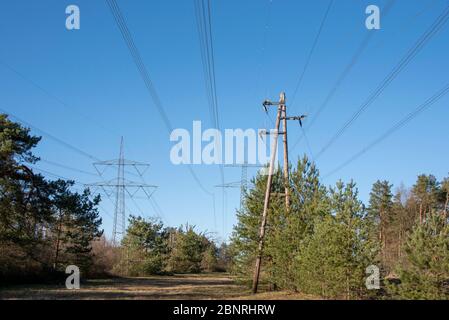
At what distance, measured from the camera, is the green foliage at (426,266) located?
14.9 m

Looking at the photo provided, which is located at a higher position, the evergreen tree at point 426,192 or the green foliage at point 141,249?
the evergreen tree at point 426,192

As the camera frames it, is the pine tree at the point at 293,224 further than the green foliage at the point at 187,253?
No

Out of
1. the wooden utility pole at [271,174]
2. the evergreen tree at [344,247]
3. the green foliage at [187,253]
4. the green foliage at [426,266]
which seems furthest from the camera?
the green foliage at [187,253]

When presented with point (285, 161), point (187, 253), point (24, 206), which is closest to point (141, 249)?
point (187, 253)

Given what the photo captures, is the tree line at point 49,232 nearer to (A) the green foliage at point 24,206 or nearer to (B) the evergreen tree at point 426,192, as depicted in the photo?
(A) the green foliage at point 24,206

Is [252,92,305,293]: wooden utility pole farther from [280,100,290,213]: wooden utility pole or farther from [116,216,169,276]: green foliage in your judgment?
[116,216,169,276]: green foliage

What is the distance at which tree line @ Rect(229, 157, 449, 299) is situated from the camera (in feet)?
50.5

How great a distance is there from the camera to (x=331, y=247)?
758 inches

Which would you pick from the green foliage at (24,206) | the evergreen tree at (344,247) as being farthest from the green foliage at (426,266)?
the green foliage at (24,206)

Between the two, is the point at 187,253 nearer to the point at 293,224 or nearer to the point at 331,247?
the point at 293,224

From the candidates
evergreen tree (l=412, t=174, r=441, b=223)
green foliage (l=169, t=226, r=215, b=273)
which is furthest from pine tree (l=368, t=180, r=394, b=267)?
green foliage (l=169, t=226, r=215, b=273)

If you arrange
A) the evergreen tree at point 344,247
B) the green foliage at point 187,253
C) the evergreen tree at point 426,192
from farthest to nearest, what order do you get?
the green foliage at point 187,253 < the evergreen tree at point 426,192 < the evergreen tree at point 344,247

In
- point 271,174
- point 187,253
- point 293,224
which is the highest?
point 271,174

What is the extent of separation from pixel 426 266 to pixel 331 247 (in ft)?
14.9
